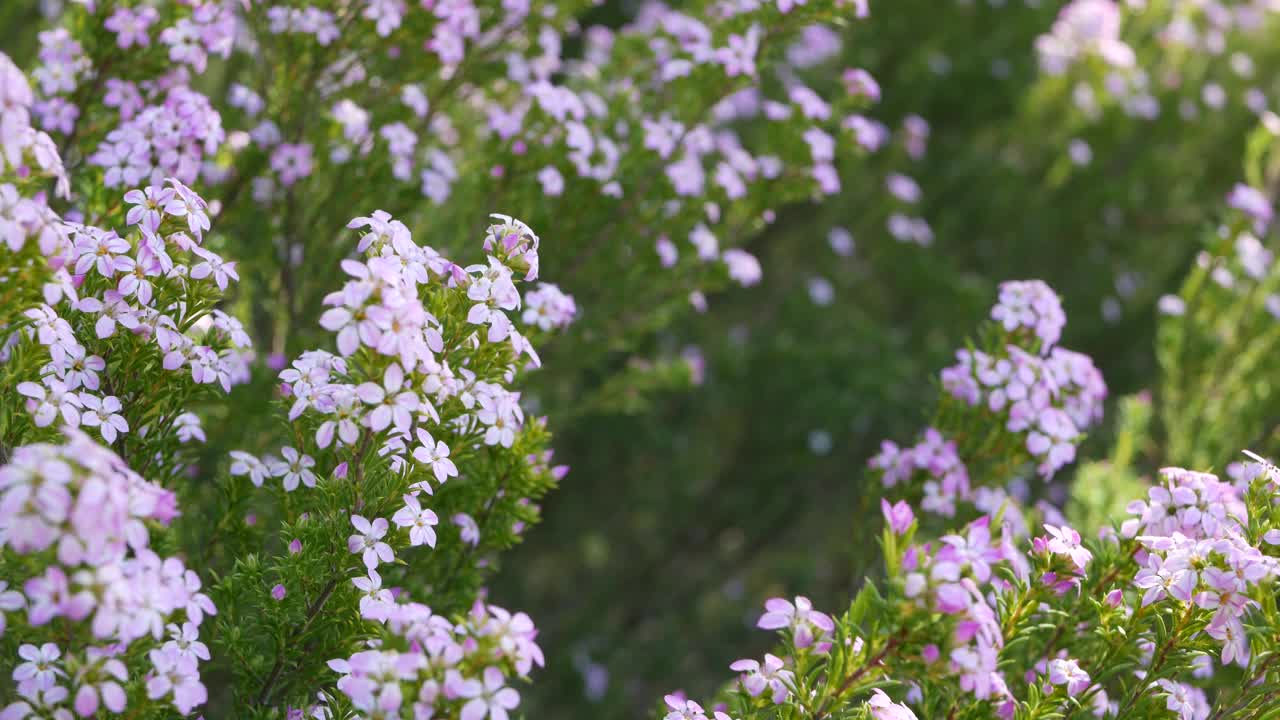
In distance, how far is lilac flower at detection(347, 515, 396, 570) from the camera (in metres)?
2.58

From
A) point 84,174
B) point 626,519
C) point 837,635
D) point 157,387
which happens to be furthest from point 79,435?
point 626,519

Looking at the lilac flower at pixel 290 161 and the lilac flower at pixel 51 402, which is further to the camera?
the lilac flower at pixel 290 161

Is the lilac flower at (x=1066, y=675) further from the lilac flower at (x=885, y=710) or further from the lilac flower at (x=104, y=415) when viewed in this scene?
the lilac flower at (x=104, y=415)

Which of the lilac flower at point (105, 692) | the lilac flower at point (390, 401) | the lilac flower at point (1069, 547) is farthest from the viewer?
the lilac flower at point (1069, 547)

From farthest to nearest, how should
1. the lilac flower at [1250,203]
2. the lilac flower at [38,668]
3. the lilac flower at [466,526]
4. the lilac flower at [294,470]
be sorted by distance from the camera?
the lilac flower at [1250,203]
the lilac flower at [466,526]
the lilac flower at [294,470]
the lilac flower at [38,668]

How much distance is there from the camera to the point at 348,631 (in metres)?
2.79

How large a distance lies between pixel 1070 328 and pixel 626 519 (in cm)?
368

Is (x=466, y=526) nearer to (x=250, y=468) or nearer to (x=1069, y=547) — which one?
(x=250, y=468)

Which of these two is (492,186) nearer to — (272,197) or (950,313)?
(272,197)

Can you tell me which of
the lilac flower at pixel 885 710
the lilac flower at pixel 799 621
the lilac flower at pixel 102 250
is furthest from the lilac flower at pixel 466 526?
the lilac flower at pixel 885 710

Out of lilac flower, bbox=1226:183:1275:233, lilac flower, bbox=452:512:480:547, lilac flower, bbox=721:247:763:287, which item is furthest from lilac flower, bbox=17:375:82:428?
lilac flower, bbox=1226:183:1275:233

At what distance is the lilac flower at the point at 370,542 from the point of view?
2.58 meters

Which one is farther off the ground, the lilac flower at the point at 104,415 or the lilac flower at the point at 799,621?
the lilac flower at the point at 104,415

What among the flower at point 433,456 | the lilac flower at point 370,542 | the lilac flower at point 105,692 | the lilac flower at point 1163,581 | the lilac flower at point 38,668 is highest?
the flower at point 433,456
